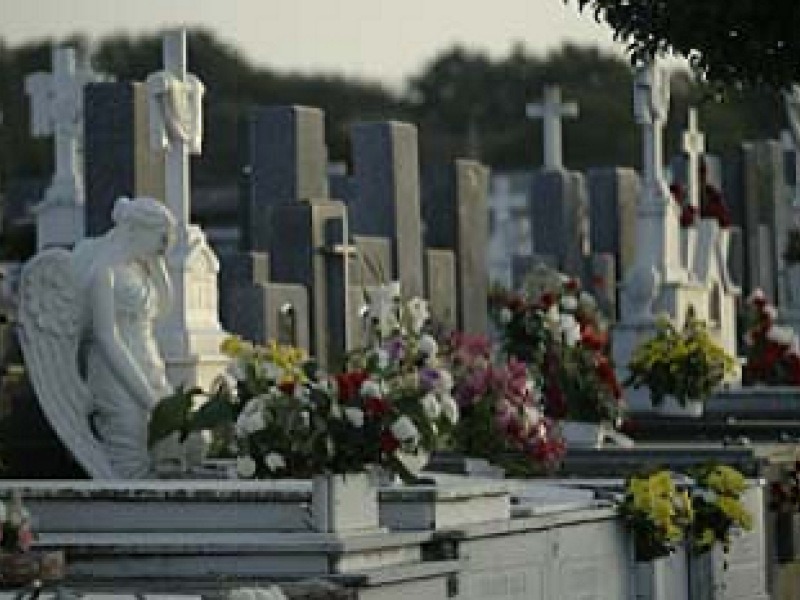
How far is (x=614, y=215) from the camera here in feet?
92.9

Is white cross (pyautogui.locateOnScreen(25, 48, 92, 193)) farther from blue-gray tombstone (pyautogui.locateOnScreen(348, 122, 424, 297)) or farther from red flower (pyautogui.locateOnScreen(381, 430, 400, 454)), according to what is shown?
red flower (pyautogui.locateOnScreen(381, 430, 400, 454))

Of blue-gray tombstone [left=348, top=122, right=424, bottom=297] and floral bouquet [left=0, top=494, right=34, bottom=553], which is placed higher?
blue-gray tombstone [left=348, top=122, right=424, bottom=297]

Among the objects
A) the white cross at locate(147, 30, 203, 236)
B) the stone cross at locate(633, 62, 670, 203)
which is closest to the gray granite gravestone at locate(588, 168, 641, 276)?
the stone cross at locate(633, 62, 670, 203)

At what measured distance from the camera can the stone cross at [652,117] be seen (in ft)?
86.5

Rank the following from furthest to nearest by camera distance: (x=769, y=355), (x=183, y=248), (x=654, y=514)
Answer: (x=769, y=355) < (x=183, y=248) < (x=654, y=514)

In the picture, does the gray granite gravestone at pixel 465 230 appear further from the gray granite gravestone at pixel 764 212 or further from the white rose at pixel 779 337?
the gray granite gravestone at pixel 764 212

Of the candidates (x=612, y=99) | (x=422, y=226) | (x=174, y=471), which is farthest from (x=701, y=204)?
(x=612, y=99)

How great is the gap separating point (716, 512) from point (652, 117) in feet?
42.0

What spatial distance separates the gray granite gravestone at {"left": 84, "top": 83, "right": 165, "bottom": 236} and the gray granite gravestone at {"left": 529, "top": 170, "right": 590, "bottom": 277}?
9.29 metres

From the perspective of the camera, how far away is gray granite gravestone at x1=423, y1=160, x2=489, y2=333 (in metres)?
22.4

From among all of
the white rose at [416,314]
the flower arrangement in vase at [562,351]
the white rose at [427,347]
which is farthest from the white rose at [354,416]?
the flower arrangement in vase at [562,351]

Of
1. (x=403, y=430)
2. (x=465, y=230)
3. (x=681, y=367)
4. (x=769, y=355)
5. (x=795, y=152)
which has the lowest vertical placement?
(x=403, y=430)

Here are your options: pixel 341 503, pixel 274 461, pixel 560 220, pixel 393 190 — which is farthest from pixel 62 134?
pixel 341 503

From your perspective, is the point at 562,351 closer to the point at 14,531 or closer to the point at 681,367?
the point at 681,367
